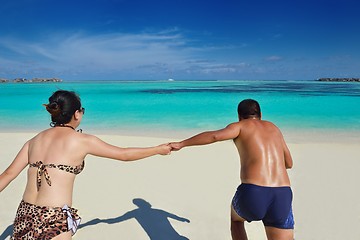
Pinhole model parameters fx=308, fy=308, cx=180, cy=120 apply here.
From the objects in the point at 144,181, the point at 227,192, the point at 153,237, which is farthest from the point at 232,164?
the point at 153,237

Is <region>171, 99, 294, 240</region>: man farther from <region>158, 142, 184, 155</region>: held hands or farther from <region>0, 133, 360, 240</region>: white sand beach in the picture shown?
<region>0, 133, 360, 240</region>: white sand beach

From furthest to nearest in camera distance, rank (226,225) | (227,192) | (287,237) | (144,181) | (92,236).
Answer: (144,181) < (227,192) < (226,225) < (92,236) < (287,237)

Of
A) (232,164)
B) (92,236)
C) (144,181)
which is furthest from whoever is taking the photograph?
(232,164)

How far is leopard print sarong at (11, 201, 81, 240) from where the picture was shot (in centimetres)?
233

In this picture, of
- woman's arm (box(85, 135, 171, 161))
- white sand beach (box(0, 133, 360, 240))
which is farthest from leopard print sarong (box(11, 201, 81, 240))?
white sand beach (box(0, 133, 360, 240))

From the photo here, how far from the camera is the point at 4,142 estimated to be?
10.7 meters

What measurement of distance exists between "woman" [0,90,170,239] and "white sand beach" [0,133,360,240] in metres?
2.02

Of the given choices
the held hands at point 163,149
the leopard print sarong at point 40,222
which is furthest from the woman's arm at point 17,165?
the held hands at point 163,149

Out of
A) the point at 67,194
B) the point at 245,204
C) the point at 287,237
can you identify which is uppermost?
the point at 67,194

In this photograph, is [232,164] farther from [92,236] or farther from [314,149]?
[92,236]

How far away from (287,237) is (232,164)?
5007 mm

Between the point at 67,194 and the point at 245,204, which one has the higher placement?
the point at 67,194

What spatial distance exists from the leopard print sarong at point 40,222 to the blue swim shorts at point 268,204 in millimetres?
1567

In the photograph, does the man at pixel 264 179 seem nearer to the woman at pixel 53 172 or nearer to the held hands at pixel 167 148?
the held hands at pixel 167 148
